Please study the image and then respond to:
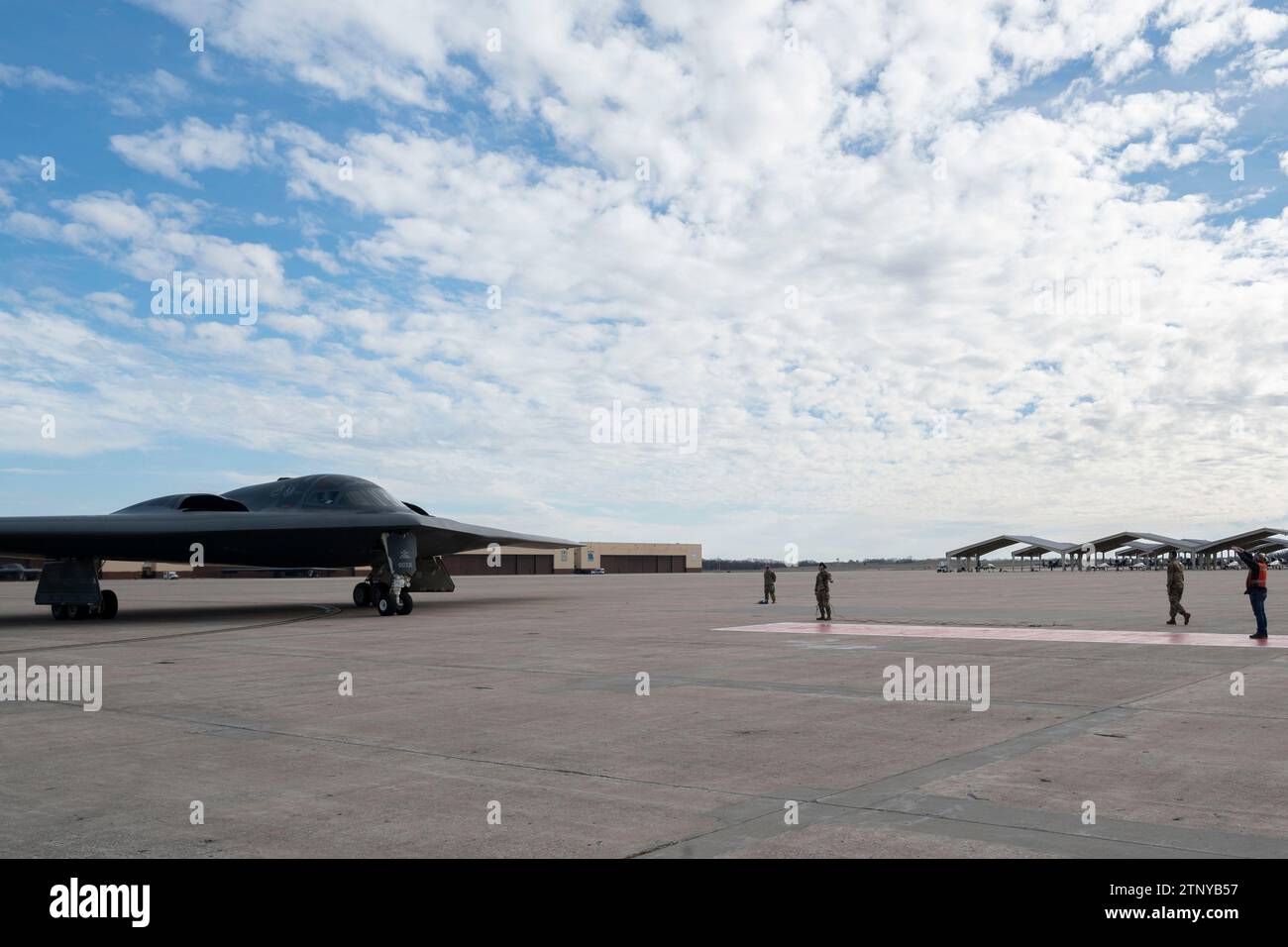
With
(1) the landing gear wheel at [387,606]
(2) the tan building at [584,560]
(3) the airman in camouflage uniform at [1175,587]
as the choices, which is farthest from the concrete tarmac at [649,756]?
(2) the tan building at [584,560]

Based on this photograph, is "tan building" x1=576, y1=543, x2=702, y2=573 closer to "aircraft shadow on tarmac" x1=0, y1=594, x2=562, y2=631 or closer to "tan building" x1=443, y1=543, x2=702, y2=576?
"tan building" x1=443, y1=543, x2=702, y2=576

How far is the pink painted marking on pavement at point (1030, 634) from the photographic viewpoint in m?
16.6

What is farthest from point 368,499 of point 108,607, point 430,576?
point 108,607

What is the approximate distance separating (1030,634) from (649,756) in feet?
42.7

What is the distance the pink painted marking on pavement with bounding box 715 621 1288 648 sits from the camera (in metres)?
16.6

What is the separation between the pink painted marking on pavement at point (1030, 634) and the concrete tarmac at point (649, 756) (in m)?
1.57

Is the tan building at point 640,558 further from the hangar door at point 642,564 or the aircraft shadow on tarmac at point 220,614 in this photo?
the aircraft shadow on tarmac at point 220,614

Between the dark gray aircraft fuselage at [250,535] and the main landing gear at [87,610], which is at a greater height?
the dark gray aircraft fuselage at [250,535]

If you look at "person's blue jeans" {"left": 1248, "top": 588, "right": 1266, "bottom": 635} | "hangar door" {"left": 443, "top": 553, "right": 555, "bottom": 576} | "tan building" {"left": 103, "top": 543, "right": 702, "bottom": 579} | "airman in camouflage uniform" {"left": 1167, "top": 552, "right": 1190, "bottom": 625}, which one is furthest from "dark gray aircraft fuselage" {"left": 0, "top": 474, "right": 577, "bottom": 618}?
"hangar door" {"left": 443, "top": 553, "right": 555, "bottom": 576}

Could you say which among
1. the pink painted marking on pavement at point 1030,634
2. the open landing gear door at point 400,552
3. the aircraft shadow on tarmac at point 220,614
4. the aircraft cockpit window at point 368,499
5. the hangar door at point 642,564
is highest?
the aircraft cockpit window at point 368,499

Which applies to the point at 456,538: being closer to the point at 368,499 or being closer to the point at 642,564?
the point at 368,499

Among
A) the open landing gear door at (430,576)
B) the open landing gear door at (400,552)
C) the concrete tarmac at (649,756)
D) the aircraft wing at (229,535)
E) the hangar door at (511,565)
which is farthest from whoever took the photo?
the hangar door at (511,565)
